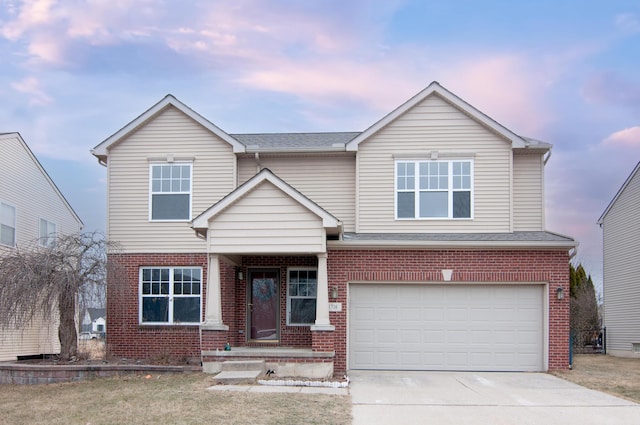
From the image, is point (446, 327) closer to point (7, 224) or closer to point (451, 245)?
point (451, 245)

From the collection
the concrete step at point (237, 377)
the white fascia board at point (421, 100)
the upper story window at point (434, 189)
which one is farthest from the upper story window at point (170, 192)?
the upper story window at point (434, 189)

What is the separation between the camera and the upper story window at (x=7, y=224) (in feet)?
63.4

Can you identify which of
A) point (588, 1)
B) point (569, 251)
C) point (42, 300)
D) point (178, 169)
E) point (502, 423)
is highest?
point (588, 1)

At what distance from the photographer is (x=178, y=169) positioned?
1844 cm

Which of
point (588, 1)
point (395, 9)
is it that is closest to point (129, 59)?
point (395, 9)

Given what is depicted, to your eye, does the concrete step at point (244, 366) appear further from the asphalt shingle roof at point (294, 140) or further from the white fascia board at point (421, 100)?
the white fascia board at point (421, 100)

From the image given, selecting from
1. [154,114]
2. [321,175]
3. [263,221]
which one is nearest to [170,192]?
[154,114]

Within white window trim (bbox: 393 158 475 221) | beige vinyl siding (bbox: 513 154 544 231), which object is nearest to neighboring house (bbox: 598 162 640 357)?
beige vinyl siding (bbox: 513 154 544 231)

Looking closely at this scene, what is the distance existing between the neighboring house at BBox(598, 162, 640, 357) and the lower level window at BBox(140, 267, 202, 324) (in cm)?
1599

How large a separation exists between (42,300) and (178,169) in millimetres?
4996

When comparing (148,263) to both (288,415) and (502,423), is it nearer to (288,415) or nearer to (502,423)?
(288,415)

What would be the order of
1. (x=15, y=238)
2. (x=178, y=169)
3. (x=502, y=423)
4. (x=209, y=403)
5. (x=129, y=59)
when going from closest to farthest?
1. (x=502, y=423)
2. (x=209, y=403)
3. (x=129, y=59)
4. (x=178, y=169)
5. (x=15, y=238)

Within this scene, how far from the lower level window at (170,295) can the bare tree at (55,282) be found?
165 centimetres

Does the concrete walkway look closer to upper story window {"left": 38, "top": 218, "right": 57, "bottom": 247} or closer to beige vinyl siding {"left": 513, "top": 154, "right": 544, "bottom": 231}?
beige vinyl siding {"left": 513, "top": 154, "right": 544, "bottom": 231}
